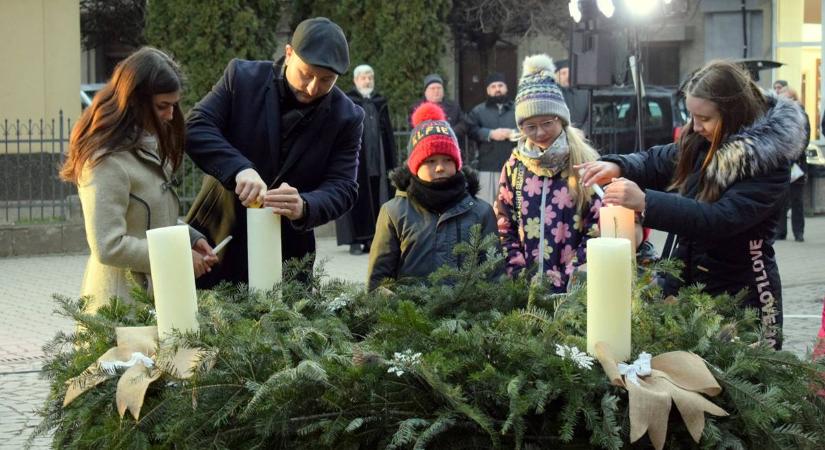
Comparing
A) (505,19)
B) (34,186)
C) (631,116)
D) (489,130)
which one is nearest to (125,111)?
(489,130)

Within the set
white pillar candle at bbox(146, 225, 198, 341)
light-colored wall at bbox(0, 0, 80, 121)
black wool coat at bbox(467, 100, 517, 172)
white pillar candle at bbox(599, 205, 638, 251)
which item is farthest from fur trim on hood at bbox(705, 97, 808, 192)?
light-colored wall at bbox(0, 0, 80, 121)

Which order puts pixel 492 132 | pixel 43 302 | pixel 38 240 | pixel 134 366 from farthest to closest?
pixel 492 132
pixel 38 240
pixel 43 302
pixel 134 366

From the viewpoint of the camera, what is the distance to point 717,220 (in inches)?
154

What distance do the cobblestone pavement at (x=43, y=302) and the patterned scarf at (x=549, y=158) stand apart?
3.28ft

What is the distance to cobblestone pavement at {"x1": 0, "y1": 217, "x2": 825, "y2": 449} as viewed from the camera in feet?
22.4

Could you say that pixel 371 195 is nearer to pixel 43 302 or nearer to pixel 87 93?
pixel 43 302

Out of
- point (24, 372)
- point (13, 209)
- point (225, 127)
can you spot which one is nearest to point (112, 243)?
point (225, 127)

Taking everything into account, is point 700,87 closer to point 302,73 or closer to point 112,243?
point 302,73

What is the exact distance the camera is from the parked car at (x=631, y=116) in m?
17.5

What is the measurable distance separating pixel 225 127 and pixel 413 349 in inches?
74.8

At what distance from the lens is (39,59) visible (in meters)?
17.2

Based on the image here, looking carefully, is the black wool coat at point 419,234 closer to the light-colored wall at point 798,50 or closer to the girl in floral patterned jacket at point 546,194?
the girl in floral patterned jacket at point 546,194

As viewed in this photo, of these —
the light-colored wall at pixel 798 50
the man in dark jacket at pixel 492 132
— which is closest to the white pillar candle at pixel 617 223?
the man in dark jacket at pixel 492 132

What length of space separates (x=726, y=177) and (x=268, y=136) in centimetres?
141
